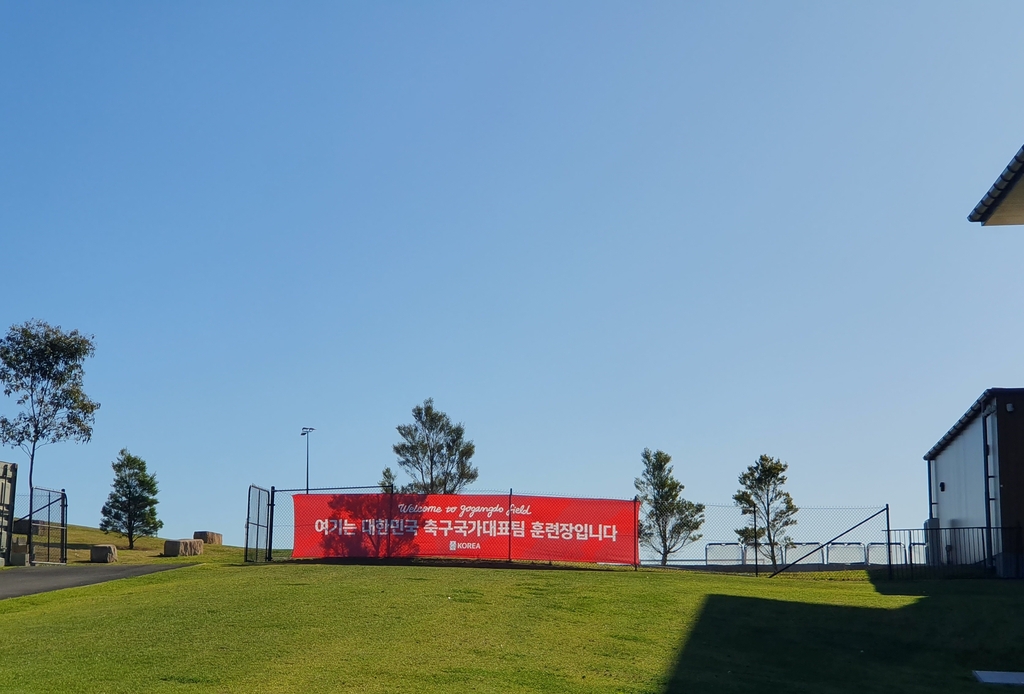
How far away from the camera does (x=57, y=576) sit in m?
23.1

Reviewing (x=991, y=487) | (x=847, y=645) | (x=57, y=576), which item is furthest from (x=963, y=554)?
(x=57, y=576)

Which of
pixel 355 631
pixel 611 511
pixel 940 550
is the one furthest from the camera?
pixel 940 550

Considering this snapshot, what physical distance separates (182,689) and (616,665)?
A: 4.90 m

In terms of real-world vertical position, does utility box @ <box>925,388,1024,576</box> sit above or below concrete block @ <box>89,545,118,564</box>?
above

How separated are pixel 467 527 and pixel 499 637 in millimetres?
12645

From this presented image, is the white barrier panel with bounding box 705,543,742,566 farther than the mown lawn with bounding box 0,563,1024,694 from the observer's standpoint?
Yes

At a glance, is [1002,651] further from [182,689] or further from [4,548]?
[4,548]

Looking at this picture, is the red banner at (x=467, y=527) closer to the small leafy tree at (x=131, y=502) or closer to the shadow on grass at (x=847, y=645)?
the shadow on grass at (x=847, y=645)

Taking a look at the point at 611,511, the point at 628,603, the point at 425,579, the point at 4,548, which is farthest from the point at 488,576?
the point at 4,548

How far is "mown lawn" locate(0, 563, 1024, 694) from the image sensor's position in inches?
444

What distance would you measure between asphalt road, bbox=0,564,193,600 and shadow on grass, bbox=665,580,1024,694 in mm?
12899

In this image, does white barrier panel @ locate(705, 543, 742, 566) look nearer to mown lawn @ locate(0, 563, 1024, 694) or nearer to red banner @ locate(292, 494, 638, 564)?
red banner @ locate(292, 494, 638, 564)

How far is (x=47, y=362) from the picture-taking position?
37.5m

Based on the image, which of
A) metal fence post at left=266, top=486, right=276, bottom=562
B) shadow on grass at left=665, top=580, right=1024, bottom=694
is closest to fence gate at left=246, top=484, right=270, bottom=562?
metal fence post at left=266, top=486, right=276, bottom=562
